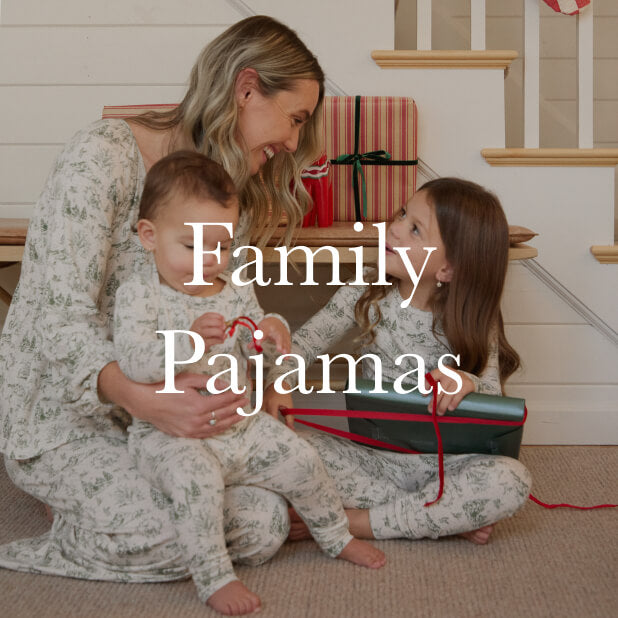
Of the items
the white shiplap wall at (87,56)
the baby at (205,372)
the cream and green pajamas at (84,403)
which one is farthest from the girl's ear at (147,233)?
the white shiplap wall at (87,56)

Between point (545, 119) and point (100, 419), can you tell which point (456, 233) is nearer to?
point (100, 419)

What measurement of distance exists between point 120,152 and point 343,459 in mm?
727

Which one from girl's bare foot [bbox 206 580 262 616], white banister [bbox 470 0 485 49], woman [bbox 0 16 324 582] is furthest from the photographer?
white banister [bbox 470 0 485 49]

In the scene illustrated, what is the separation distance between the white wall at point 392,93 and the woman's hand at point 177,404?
1.01 metres

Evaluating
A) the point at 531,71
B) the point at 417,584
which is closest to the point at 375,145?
the point at 531,71

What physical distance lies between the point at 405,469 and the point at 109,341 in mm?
644

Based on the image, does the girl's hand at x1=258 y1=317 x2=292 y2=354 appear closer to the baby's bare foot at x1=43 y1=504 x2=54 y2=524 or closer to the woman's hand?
the woman's hand

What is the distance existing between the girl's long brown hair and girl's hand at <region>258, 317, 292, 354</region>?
0.36 metres

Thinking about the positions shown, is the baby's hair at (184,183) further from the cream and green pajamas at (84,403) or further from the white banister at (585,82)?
the white banister at (585,82)

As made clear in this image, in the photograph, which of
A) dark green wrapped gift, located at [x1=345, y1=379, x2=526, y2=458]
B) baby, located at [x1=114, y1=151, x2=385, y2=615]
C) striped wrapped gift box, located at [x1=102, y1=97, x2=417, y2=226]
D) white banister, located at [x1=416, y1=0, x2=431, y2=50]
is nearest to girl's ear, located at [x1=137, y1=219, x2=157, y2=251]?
baby, located at [x1=114, y1=151, x2=385, y2=615]

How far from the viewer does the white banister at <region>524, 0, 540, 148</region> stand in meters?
2.03

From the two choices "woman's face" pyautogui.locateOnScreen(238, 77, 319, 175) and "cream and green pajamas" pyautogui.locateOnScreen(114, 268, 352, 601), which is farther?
"woman's face" pyautogui.locateOnScreen(238, 77, 319, 175)

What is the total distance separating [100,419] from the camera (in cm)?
142

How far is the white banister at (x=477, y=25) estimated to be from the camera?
2.02 meters
